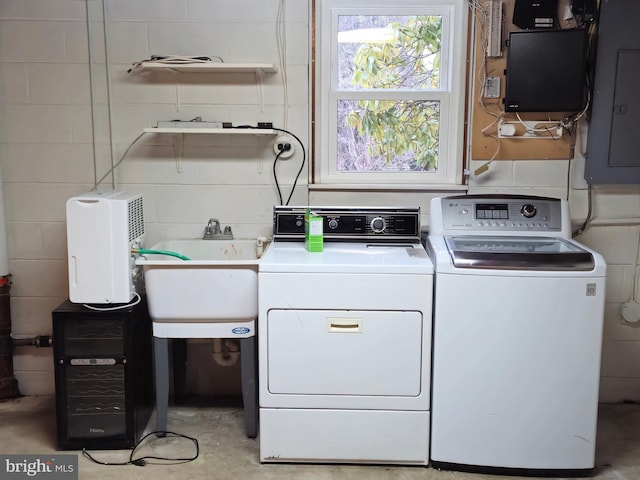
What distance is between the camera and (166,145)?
296 centimetres

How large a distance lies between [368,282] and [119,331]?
3.43ft

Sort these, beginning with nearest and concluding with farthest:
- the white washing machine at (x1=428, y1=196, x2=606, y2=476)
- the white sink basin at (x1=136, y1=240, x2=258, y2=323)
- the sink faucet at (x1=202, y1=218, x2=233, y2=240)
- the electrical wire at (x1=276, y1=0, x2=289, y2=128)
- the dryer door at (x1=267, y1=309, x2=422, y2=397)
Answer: the white washing machine at (x1=428, y1=196, x2=606, y2=476)
the dryer door at (x1=267, y1=309, x2=422, y2=397)
the white sink basin at (x1=136, y1=240, x2=258, y2=323)
the electrical wire at (x1=276, y1=0, x2=289, y2=128)
the sink faucet at (x1=202, y1=218, x2=233, y2=240)

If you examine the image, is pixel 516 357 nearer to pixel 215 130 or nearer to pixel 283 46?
pixel 215 130

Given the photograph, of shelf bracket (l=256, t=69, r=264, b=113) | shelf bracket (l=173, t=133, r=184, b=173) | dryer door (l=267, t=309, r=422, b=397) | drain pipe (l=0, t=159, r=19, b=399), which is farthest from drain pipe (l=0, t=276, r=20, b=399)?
dryer door (l=267, t=309, r=422, b=397)

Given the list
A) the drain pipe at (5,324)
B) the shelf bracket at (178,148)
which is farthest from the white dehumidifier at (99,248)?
the drain pipe at (5,324)

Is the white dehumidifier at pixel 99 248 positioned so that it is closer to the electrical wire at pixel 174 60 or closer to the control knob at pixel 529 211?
the electrical wire at pixel 174 60

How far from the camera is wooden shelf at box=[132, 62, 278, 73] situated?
2.73 m

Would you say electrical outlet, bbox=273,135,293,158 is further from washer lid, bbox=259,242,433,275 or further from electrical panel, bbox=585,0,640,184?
electrical panel, bbox=585,0,640,184

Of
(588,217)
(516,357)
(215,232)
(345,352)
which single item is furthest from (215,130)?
(588,217)

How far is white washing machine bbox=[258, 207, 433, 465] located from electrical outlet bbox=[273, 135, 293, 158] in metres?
0.68

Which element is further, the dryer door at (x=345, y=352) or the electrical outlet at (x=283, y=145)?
the electrical outlet at (x=283, y=145)

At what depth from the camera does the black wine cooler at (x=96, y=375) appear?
2490 mm

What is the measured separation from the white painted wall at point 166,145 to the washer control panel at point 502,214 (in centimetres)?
25

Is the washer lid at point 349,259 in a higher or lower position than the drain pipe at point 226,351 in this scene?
higher
